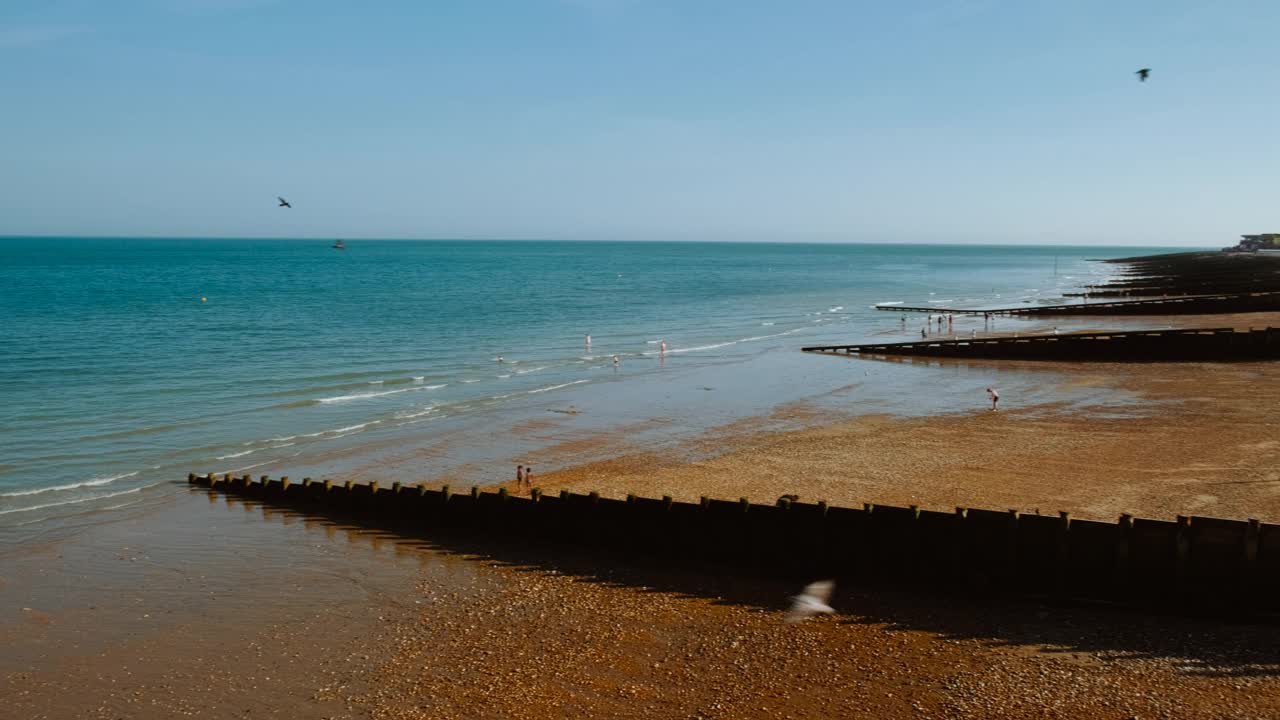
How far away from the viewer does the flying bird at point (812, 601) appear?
17062 millimetres

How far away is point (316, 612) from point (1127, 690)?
14.0 meters

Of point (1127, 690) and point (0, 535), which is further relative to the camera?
point (0, 535)

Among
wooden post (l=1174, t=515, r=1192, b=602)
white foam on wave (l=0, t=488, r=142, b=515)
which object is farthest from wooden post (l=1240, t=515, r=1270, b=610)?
white foam on wave (l=0, t=488, r=142, b=515)

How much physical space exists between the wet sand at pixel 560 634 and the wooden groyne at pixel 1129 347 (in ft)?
89.1

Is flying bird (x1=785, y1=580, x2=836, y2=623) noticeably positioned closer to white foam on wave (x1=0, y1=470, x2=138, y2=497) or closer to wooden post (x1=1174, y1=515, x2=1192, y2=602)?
wooden post (x1=1174, y1=515, x2=1192, y2=602)

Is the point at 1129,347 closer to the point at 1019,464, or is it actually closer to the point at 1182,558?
the point at 1019,464

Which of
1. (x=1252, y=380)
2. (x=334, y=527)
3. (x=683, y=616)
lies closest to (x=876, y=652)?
(x=683, y=616)

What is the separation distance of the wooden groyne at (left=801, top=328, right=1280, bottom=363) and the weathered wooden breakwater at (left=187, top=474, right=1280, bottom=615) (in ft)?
126

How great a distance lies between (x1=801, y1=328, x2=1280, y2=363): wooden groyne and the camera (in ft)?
163

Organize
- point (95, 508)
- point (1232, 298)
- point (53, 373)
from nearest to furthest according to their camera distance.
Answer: point (95, 508) → point (53, 373) → point (1232, 298)

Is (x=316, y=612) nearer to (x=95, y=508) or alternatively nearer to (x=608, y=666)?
(x=608, y=666)

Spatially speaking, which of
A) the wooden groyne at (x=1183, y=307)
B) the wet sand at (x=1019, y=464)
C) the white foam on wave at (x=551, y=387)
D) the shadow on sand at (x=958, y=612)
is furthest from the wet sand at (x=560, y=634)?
the wooden groyne at (x=1183, y=307)

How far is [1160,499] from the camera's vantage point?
76.8 ft

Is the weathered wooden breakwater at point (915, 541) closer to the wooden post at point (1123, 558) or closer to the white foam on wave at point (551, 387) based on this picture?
the wooden post at point (1123, 558)
